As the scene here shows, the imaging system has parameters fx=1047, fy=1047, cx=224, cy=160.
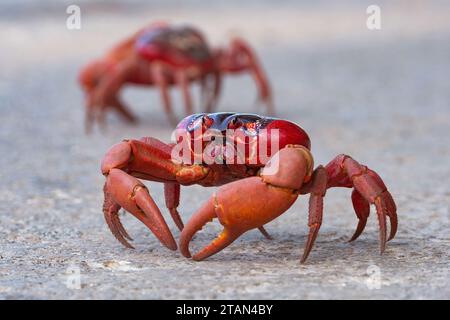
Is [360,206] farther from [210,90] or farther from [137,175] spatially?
[210,90]

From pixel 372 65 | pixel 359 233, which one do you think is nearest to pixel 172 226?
pixel 359 233

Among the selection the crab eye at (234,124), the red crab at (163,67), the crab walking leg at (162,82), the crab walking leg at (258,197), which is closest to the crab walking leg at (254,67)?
the red crab at (163,67)

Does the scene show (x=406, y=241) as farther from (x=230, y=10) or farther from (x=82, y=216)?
(x=230, y=10)

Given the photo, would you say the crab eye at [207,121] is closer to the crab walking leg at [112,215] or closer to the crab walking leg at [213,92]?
the crab walking leg at [112,215]

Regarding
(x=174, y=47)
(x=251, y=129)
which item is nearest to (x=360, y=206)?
(x=251, y=129)

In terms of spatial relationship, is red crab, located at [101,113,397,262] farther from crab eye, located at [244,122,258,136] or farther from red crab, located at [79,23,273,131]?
red crab, located at [79,23,273,131]
